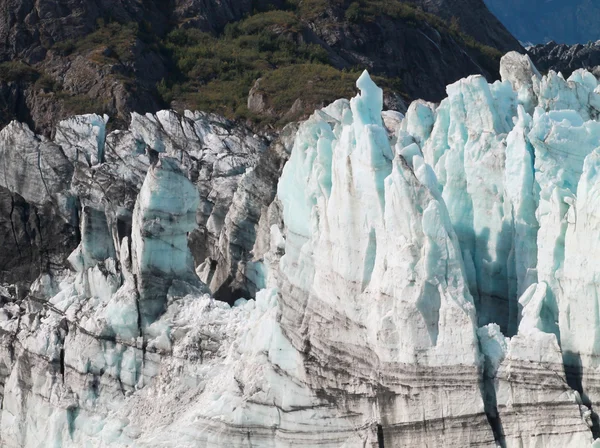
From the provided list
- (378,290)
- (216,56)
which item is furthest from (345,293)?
(216,56)

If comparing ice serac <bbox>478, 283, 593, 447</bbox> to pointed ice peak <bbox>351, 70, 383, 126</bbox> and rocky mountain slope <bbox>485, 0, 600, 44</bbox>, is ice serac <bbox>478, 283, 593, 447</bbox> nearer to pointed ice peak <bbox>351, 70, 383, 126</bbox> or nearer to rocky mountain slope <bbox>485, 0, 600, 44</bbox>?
pointed ice peak <bbox>351, 70, 383, 126</bbox>

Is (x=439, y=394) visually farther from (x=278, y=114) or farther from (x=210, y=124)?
(x=278, y=114)

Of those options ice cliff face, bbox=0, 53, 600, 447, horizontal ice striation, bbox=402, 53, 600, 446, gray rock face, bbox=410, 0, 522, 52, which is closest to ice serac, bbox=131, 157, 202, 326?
ice cliff face, bbox=0, 53, 600, 447

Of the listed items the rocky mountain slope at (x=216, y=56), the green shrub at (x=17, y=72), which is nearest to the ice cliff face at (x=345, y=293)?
the rocky mountain slope at (x=216, y=56)

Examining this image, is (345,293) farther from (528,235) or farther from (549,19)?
(549,19)

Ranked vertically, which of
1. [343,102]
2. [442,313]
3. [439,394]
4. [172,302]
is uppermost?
[343,102]

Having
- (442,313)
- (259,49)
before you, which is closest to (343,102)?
(442,313)

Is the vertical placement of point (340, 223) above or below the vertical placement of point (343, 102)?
below
